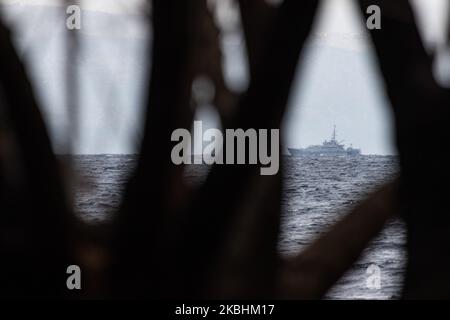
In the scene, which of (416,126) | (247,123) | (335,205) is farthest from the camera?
(335,205)

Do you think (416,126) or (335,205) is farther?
(335,205)

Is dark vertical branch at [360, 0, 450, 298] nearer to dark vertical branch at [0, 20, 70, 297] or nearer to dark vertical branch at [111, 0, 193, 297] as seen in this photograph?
dark vertical branch at [111, 0, 193, 297]

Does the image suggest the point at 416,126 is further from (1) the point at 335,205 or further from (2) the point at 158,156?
(1) the point at 335,205

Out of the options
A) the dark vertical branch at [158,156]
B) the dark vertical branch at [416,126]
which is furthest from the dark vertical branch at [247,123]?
the dark vertical branch at [416,126]

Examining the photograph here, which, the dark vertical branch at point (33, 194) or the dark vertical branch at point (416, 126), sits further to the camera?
the dark vertical branch at point (416, 126)

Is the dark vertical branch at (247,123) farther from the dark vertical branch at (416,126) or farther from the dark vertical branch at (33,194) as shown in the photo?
the dark vertical branch at (416,126)

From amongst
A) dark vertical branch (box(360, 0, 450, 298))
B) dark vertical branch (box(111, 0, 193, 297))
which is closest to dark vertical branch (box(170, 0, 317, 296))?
dark vertical branch (box(111, 0, 193, 297))

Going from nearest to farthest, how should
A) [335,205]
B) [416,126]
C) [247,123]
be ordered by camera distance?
[247,123] → [416,126] → [335,205]

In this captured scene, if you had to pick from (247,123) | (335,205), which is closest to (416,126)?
(247,123)

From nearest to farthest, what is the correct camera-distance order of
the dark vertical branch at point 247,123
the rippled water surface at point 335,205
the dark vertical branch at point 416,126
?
Answer: the dark vertical branch at point 247,123, the dark vertical branch at point 416,126, the rippled water surface at point 335,205

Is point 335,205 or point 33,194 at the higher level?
point 335,205

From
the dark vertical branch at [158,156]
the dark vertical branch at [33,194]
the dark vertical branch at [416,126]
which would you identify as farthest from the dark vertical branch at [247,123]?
the dark vertical branch at [416,126]

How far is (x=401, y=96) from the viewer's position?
144cm

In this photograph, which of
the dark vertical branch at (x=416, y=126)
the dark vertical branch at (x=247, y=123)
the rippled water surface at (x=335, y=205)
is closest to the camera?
the dark vertical branch at (x=247, y=123)
